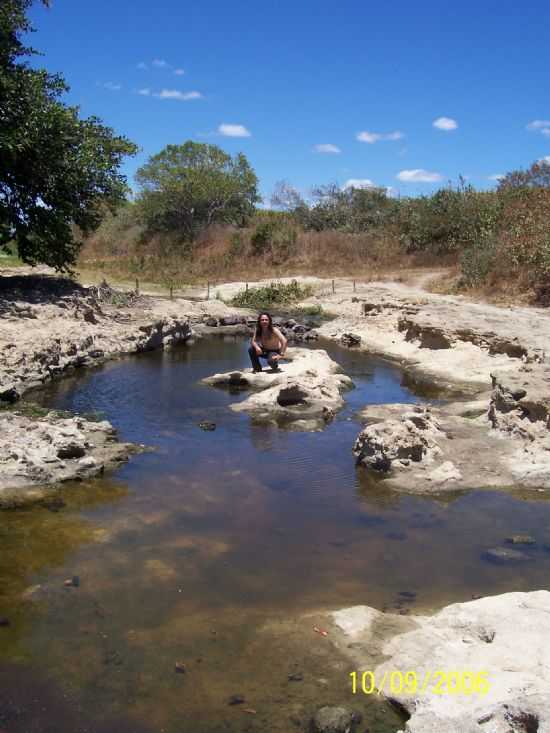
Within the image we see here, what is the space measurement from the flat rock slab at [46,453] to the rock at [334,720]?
448 centimetres

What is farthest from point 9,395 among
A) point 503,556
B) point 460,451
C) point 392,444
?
point 503,556

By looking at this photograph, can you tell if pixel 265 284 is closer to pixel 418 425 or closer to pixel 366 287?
pixel 366 287

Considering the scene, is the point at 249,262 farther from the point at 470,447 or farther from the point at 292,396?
the point at 470,447

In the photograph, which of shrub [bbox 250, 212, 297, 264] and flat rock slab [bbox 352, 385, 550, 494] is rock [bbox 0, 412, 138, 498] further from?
shrub [bbox 250, 212, 297, 264]

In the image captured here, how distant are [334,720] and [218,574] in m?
2.25

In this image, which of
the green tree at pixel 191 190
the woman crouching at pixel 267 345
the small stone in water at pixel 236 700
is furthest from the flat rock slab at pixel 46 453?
the green tree at pixel 191 190

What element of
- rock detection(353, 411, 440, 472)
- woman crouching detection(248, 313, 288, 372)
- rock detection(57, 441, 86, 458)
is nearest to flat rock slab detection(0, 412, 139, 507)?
rock detection(57, 441, 86, 458)

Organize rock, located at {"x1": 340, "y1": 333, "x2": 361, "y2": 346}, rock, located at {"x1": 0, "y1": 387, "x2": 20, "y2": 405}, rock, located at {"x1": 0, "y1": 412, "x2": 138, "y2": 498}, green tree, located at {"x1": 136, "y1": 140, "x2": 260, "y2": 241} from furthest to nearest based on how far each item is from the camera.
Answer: green tree, located at {"x1": 136, "y1": 140, "x2": 260, "y2": 241}, rock, located at {"x1": 340, "y1": 333, "x2": 361, "y2": 346}, rock, located at {"x1": 0, "y1": 387, "x2": 20, "y2": 405}, rock, located at {"x1": 0, "y1": 412, "x2": 138, "y2": 498}

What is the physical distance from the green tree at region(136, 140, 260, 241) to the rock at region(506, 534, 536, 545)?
35.8 meters

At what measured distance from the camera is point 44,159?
59.3 feet

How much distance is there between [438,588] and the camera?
6285 mm

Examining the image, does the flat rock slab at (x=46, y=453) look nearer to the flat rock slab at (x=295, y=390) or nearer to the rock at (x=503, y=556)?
the flat rock slab at (x=295, y=390)

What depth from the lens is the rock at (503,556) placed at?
6.87 m

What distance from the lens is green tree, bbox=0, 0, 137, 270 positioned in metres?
17.0
